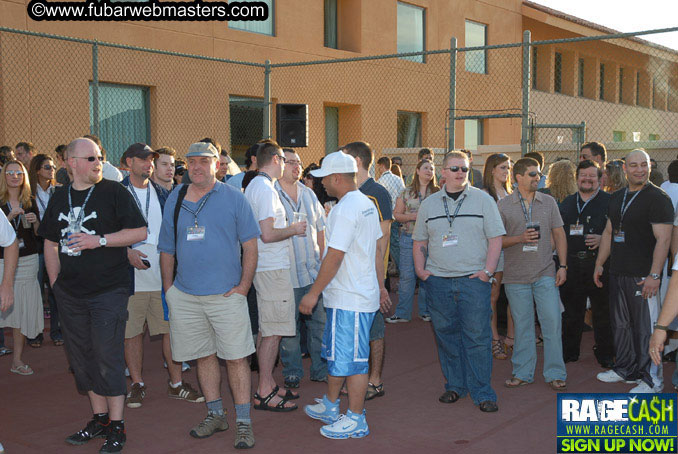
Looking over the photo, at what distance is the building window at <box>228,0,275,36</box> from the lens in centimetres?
1680

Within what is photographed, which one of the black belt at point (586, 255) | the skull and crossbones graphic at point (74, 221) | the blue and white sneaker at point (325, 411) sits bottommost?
the blue and white sneaker at point (325, 411)

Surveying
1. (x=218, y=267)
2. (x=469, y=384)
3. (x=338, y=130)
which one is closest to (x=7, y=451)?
(x=218, y=267)

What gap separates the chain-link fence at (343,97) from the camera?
12570 mm

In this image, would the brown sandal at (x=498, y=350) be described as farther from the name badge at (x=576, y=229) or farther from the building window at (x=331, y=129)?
the building window at (x=331, y=129)

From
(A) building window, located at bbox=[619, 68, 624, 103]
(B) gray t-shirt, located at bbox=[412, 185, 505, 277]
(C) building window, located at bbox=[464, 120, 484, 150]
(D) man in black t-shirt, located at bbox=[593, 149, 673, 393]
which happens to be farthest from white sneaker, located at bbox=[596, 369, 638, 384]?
(A) building window, located at bbox=[619, 68, 624, 103]

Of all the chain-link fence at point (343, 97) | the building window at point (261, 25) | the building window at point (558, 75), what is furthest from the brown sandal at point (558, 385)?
the building window at point (558, 75)

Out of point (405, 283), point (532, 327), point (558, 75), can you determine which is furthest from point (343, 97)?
point (532, 327)

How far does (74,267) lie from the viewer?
486cm

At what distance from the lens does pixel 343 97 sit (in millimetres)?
18766

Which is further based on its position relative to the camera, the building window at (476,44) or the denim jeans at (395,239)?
the building window at (476,44)

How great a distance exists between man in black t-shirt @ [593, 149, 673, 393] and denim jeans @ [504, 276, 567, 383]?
0.57m

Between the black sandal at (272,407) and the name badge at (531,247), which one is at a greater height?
the name badge at (531,247)

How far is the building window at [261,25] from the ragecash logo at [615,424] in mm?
13669

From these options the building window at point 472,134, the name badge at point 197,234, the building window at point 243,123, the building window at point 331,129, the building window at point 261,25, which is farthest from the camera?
the building window at point 472,134
